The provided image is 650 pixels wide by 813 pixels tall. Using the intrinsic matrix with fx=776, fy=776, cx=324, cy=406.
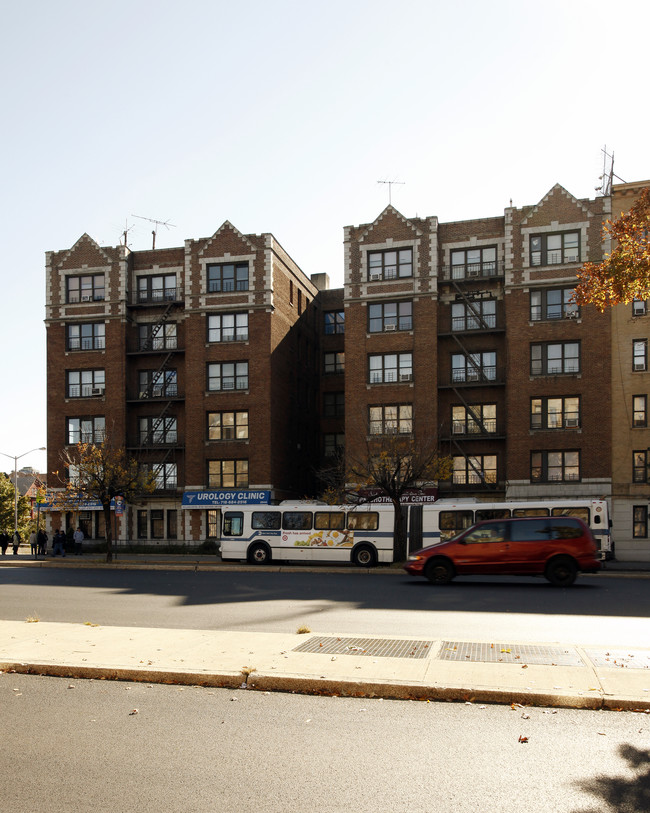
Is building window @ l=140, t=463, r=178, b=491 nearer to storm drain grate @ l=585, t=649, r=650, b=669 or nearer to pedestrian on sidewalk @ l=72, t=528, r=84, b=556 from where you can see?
pedestrian on sidewalk @ l=72, t=528, r=84, b=556

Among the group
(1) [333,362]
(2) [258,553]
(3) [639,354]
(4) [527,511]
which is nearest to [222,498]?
(2) [258,553]

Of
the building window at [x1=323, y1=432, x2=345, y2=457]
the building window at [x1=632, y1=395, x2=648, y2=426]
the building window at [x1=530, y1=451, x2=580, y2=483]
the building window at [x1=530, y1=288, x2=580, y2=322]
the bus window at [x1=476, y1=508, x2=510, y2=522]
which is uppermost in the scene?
the building window at [x1=530, y1=288, x2=580, y2=322]

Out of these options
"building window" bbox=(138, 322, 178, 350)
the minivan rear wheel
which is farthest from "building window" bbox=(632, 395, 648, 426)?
"building window" bbox=(138, 322, 178, 350)

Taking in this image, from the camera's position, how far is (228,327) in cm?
4691

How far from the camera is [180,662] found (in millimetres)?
10039

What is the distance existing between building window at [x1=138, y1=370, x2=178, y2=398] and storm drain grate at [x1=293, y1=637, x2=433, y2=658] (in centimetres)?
3785

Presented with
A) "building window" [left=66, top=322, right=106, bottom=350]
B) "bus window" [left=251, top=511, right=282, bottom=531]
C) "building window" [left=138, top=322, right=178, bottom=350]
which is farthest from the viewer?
"building window" [left=66, top=322, right=106, bottom=350]

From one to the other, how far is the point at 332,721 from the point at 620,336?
123ft

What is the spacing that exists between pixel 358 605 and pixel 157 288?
35.9 meters

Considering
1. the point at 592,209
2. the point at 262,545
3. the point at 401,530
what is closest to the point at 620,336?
the point at 592,209

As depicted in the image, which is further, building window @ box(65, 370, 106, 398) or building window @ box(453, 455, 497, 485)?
building window @ box(65, 370, 106, 398)

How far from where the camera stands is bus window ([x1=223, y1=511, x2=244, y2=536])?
33.0m

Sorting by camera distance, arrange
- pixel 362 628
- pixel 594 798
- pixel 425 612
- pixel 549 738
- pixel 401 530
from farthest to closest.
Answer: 1. pixel 401 530
2. pixel 425 612
3. pixel 362 628
4. pixel 549 738
5. pixel 594 798

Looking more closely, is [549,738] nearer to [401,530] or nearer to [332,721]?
[332,721]
